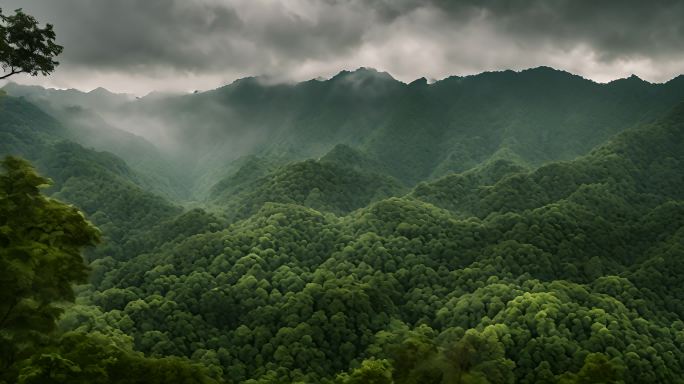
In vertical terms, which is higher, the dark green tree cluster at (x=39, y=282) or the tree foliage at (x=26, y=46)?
the tree foliage at (x=26, y=46)

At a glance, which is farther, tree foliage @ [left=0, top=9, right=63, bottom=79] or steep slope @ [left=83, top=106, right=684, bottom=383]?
steep slope @ [left=83, top=106, right=684, bottom=383]

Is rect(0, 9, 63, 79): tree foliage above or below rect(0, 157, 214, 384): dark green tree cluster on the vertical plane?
above

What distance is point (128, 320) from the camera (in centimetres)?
12094

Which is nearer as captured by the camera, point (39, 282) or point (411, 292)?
point (39, 282)

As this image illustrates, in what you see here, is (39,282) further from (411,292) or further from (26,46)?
(411,292)

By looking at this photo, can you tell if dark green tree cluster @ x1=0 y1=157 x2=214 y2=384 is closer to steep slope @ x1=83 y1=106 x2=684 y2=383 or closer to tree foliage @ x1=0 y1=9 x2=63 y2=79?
tree foliage @ x1=0 y1=9 x2=63 y2=79

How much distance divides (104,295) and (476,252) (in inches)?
4198

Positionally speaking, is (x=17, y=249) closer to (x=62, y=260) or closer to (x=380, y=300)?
(x=62, y=260)

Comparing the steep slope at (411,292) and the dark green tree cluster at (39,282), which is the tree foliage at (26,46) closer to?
the dark green tree cluster at (39,282)

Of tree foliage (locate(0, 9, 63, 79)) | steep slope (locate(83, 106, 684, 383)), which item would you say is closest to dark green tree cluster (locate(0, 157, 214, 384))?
tree foliage (locate(0, 9, 63, 79))

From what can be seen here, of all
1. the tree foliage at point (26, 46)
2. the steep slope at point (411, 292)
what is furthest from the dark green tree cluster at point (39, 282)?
the steep slope at point (411, 292)

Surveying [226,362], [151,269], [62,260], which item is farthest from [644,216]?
[62,260]

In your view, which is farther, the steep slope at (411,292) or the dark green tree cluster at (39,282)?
the steep slope at (411,292)

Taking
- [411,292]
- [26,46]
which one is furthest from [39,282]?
[411,292]
